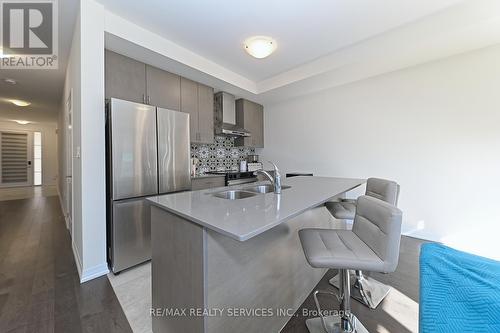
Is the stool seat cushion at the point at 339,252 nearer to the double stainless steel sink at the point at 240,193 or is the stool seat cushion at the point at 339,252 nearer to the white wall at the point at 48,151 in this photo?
the double stainless steel sink at the point at 240,193

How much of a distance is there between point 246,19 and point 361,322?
291 cm

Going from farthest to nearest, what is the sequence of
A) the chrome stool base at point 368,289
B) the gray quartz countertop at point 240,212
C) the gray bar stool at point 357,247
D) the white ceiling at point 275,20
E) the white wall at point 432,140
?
the white wall at point 432,140 → the white ceiling at point 275,20 → the chrome stool base at point 368,289 → the gray bar stool at point 357,247 → the gray quartz countertop at point 240,212

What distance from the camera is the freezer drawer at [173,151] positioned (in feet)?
7.78

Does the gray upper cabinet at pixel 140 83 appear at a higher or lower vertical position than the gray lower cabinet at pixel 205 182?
higher

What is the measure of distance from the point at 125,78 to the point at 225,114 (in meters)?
1.78

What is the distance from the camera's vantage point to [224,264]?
3.27 feet

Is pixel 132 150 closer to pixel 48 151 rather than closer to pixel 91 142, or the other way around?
pixel 91 142

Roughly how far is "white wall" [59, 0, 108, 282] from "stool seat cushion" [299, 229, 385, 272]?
1932mm

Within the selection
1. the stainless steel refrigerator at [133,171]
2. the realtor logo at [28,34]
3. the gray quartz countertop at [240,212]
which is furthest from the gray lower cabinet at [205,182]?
the realtor logo at [28,34]

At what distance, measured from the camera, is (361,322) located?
4.69 ft

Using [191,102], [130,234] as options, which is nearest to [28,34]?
[191,102]

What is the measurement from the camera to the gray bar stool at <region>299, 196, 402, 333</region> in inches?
40.8

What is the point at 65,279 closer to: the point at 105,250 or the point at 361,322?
the point at 105,250

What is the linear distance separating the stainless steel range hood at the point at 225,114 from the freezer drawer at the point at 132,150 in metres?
1.68
